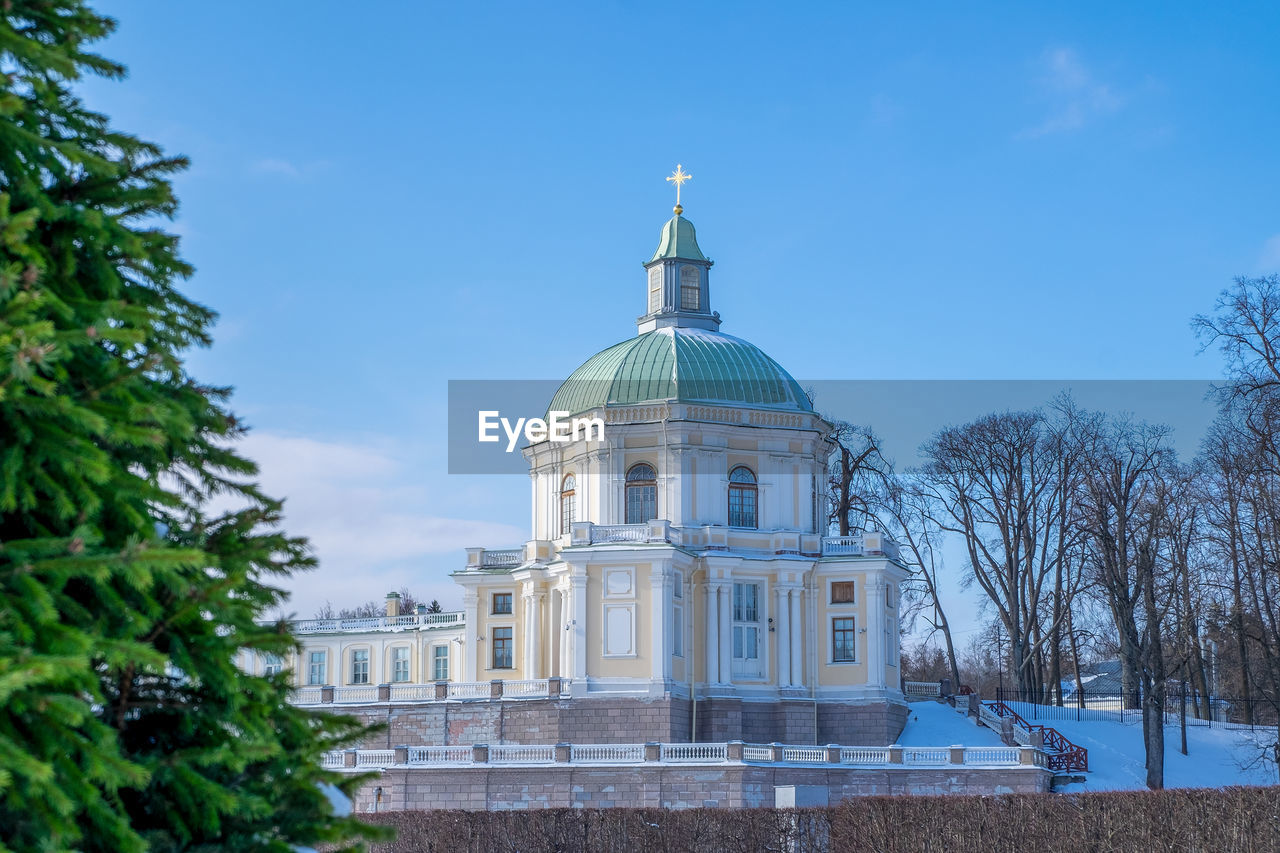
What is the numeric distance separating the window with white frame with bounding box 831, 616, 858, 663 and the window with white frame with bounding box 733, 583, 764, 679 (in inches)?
99.5

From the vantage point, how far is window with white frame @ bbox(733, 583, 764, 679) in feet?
165

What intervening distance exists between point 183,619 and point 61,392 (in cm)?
138

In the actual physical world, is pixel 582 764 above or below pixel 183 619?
below

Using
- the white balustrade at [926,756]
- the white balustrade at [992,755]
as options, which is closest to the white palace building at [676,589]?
the white balustrade at [926,756]

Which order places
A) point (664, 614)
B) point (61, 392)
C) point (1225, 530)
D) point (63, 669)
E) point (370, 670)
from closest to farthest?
point (63, 669) < point (61, 392) < point (664, 614) < point (1225, 530) < point (370, 670)

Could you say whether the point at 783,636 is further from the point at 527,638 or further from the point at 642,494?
the point at 527,638

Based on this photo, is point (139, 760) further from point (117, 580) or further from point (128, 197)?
point (128, 197)

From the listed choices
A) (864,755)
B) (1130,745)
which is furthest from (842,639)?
(1130,745)

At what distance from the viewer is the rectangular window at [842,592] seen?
5156 centimetres

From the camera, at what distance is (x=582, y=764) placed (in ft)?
138

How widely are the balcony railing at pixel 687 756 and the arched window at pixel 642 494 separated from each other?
34.6ft

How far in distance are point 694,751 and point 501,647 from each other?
12254 millimetres

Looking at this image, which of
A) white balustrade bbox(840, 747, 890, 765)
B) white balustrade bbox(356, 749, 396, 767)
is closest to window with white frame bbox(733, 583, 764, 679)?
white balustrade bbox(840, 747, 890, 765)

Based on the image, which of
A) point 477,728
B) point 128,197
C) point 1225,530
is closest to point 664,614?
point 477,728
